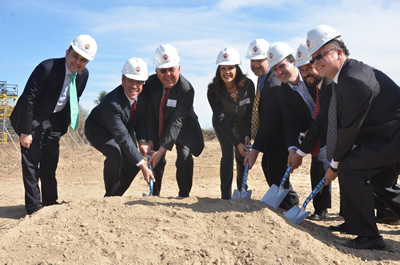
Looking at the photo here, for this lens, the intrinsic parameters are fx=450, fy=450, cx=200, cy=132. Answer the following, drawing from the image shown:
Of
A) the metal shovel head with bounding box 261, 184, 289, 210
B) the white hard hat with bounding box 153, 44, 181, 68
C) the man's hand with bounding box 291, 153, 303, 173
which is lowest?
the metal shovel head with bounding box 261, 184, 289, 210

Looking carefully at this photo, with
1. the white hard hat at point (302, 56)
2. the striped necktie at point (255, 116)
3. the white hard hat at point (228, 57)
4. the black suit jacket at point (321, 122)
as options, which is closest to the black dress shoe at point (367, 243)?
the black suit jacket at point (321, 122)

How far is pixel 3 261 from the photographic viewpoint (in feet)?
11.9

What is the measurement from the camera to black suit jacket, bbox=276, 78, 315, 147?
5398mm

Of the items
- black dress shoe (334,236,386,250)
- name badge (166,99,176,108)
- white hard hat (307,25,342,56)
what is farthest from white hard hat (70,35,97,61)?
black dress shoe (334,236,386,250)

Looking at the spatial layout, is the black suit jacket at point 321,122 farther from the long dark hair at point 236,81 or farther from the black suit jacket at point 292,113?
the long dark hair at point 236,81

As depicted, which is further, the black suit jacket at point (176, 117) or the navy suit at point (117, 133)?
the black suit jacket at point (176, 117)

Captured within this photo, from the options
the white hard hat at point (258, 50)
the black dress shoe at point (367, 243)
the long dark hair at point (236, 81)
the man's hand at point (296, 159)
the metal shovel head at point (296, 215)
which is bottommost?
the black dress shoe at point (367, 243)

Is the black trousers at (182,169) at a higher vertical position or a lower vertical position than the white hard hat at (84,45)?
lower

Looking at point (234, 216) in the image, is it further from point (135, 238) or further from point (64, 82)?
point (64, 82)

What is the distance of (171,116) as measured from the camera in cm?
598

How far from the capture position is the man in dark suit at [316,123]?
197 inches

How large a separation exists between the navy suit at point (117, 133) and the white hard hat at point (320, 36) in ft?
8.16

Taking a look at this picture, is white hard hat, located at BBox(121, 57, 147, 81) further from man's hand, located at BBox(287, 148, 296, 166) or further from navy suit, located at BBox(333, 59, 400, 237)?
navy suit, located at BBox(333, 59, 400, 237)

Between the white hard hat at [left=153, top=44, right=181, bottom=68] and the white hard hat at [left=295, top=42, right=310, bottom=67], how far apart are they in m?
1.54
